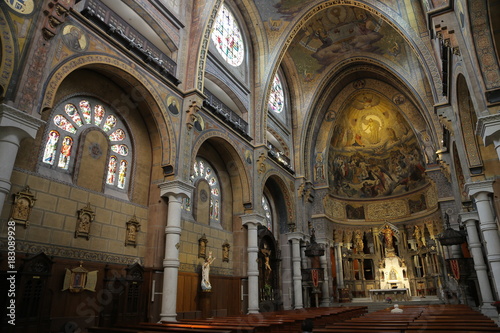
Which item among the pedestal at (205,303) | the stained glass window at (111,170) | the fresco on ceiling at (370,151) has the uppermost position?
the fresco on ceiling at (370,151)

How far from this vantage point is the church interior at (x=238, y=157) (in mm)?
8359

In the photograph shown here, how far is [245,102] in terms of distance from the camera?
1805 cm

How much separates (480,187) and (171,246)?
33.1ft

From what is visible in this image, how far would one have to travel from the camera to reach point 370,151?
2781 centimetres

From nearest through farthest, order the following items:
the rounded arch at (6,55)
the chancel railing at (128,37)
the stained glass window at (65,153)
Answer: the rounded arch at (6,55), the stained glass window at (65,153), the chancel railing at (128,37)

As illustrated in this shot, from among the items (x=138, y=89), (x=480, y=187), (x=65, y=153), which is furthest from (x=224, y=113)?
(x=480, y=187)

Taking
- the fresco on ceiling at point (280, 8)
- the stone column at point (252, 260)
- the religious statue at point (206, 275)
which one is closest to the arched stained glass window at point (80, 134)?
the religious statue at point (206, 275)

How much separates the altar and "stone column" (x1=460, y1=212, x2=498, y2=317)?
955cm

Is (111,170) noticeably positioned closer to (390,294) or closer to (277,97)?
(277,97)

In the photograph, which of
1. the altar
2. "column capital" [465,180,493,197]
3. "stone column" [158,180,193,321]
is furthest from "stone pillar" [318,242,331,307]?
"stone column" [158,180,193,321]

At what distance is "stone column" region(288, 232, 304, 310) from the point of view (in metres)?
19.3

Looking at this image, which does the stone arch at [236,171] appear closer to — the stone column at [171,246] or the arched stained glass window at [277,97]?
the stone column at [171,246]

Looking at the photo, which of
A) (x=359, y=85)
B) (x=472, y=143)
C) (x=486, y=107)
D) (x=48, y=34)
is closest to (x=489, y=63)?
(x=486, y=107)

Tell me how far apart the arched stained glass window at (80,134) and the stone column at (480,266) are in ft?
43.7
